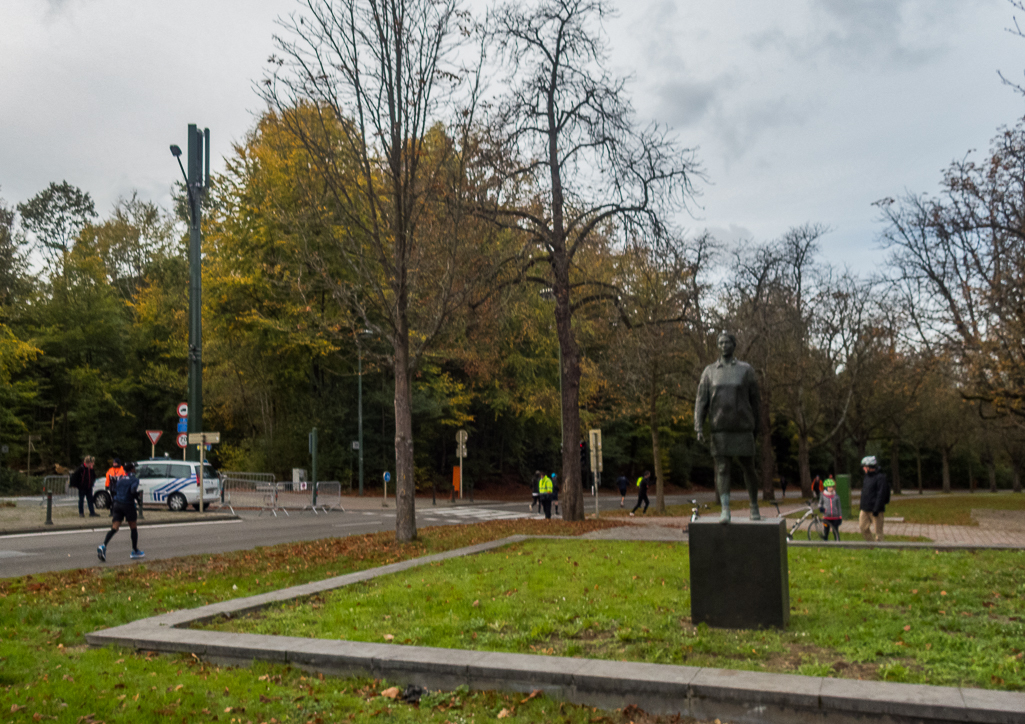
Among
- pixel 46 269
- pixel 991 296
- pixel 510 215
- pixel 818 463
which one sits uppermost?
pixel 46 269

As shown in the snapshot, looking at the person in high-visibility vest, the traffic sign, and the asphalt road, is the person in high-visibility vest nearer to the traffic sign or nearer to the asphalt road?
the asphalt road

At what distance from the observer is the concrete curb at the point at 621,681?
15.9ft

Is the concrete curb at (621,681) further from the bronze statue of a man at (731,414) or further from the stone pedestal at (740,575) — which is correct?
the bronze statue of a man at (731,414)

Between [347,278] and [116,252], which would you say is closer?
[347,278]

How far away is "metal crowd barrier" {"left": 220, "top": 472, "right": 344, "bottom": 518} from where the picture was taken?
30719mm

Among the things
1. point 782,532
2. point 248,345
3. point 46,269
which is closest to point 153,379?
point 46,269

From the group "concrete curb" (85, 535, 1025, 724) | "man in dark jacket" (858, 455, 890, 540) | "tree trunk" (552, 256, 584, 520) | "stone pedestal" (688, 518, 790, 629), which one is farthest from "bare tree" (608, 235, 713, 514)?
"concrete curb" (85, 535, 1025, 724)

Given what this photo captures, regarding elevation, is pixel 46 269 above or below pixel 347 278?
above

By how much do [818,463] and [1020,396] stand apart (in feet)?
161

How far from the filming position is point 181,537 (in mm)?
18594

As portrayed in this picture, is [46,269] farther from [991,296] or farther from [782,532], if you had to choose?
[782,532]

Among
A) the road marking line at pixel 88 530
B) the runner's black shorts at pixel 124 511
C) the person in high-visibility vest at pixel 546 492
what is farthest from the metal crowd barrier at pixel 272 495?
the runner's black shorts at pixel 124 511

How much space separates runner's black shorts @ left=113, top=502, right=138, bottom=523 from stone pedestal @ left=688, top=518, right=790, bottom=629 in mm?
9862

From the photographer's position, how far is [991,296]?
2345 cm
